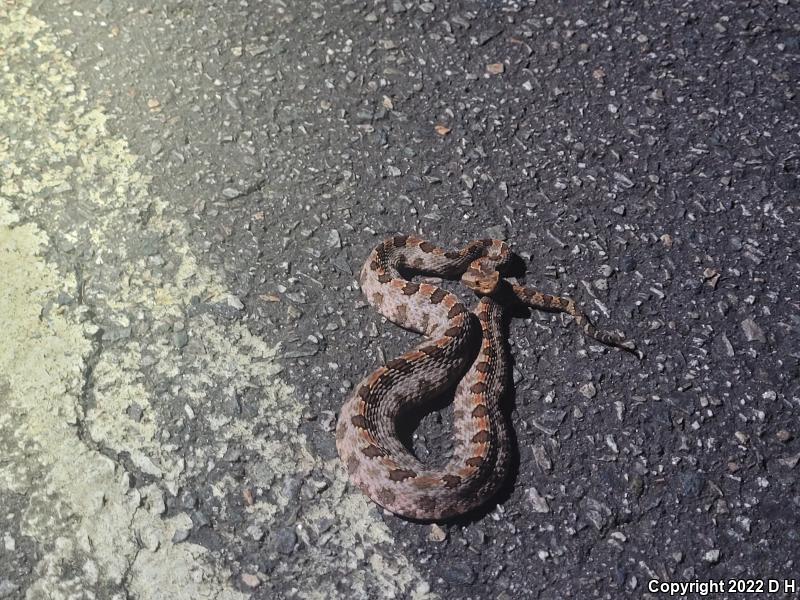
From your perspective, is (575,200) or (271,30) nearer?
(575,200)

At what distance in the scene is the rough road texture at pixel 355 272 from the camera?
4.45 meters

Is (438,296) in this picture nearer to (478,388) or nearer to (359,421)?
(478,388)

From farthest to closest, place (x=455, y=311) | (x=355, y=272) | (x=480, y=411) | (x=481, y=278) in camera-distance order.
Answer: (x=355, y=272)
(x=481, y=278)
(x=455, y=311)
(x=480, y=411)

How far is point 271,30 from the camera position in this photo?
697 centimetres

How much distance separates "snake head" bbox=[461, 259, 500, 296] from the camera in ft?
18.0

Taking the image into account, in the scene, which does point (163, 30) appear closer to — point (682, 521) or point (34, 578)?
point (34, 578)

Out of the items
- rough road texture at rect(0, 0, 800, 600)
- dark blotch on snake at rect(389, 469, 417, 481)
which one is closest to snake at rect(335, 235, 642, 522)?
dark blotch on snake at rect(389, 469, 417, 481)

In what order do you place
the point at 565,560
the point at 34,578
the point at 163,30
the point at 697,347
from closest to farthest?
1. the point at 34,578
2. the point at 565,560
3. the point at 697,347
4. the point at 163,30

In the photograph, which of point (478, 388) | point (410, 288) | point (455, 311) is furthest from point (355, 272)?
point (478, 388)

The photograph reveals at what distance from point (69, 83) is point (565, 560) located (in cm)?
460

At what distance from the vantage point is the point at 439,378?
5.10 meters

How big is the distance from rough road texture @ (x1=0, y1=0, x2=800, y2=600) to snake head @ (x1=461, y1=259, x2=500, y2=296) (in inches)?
12.8

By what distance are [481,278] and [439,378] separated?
0.76 meters

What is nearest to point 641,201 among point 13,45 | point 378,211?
point 378,211
